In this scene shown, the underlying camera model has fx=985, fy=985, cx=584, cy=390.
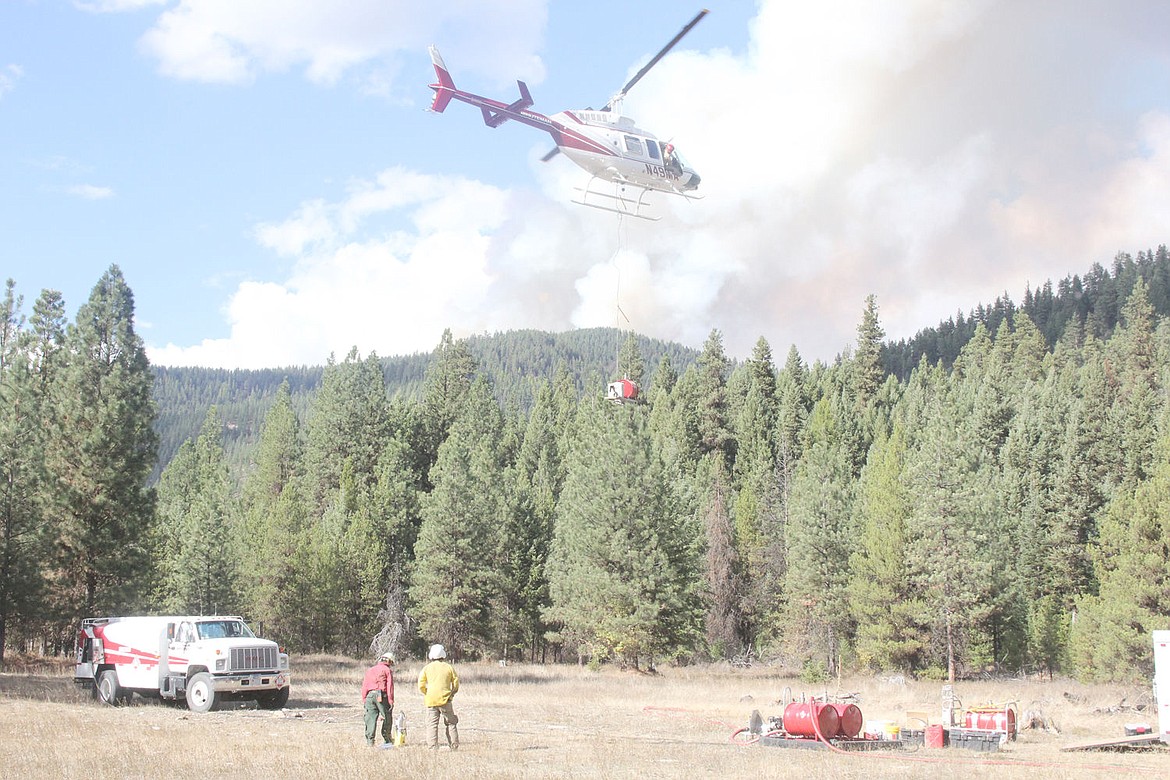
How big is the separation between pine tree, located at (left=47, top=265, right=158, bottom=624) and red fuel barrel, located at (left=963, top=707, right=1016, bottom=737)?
3026cm

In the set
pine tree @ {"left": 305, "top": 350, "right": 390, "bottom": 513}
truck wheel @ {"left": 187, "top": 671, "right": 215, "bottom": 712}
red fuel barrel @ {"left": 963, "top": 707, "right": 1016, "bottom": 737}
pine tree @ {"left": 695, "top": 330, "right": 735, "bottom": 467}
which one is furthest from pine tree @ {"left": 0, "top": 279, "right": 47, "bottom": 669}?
pine tree @ {"left": 695, "top": 330, "right": 735, "bottom": 467}

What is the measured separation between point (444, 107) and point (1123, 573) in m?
35.2

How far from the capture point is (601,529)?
1849 inches

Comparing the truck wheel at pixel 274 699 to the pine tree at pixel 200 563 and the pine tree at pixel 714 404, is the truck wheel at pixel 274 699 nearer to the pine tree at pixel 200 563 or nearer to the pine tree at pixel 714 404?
the pine tree at pixel 200 563

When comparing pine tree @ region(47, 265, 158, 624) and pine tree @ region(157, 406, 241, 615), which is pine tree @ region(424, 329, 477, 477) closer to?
pine tree @ region(157, 406, 241, 615)

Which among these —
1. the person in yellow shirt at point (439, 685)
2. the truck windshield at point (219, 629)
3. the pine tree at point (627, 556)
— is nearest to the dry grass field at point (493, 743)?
the person in yellow shirt at point (439, 685)

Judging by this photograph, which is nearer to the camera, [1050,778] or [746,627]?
[1050,778]

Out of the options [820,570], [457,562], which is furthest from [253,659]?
[820,570]

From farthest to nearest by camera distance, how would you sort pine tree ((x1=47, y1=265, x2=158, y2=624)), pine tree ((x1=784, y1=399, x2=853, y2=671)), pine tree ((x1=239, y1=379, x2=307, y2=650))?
pine tree ((x1=239, y1=379, x2=307, y2=650)), pine tree ((x1=784, y1=399, x2=853, y2=671)), pine tree ((x1=47, y1=265, x2=158, y2=624))

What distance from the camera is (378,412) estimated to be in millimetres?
79750

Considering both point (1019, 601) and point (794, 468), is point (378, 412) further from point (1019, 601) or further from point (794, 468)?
point (1019, 601)

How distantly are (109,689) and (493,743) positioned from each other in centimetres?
1282

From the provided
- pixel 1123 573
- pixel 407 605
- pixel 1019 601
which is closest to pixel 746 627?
pixel 1019 601

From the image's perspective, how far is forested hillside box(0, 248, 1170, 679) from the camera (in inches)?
1500
